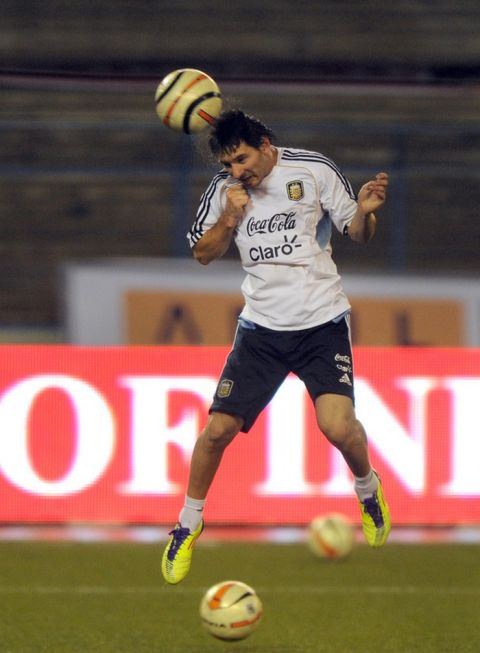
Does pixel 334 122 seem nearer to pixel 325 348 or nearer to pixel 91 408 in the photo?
pixel 91 408

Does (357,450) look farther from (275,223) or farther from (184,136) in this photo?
(184,136)

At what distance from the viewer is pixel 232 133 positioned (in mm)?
5250

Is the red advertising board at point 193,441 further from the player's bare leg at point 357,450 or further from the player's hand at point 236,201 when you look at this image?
the player's hand at point 236,201

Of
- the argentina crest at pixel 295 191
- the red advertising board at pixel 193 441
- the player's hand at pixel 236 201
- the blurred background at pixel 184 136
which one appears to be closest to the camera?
the player's hand at pixel 236 201

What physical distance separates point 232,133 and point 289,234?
0.47 metres

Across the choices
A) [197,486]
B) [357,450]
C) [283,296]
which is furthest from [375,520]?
[283,296]

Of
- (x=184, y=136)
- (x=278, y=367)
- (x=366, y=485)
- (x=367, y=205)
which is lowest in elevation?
(x=366, y=485)

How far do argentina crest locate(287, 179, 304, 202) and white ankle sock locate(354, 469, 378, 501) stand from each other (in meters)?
1.15

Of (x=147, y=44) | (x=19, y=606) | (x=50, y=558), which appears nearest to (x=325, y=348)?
(x=19, y=606)

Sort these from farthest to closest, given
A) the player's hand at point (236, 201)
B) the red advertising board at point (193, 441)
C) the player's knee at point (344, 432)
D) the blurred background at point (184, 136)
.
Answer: the blurred background at point (184, 136), the red advertising board at point (193, 441), the player's knee at point (344, 432), the player's hand at point (236, 201)

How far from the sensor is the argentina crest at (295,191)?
5.45 m

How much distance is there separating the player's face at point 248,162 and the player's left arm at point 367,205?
0.39 meters

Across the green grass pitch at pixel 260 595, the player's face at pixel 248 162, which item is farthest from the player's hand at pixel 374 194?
the green grass pitch at pixel 260 595

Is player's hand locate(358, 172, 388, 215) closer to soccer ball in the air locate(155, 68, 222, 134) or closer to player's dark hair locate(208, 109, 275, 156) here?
player's dark hair locate(208, 109, 275, 156)
